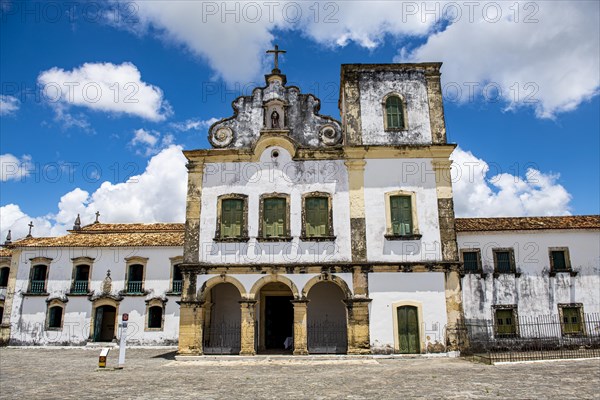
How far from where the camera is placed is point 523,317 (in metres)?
21.0

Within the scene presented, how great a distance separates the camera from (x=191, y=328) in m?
17.8

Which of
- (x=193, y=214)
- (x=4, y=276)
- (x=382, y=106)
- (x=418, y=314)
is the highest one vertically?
(x=382, y=106)

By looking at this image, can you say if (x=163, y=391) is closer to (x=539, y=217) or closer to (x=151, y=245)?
(x=151, y=245)

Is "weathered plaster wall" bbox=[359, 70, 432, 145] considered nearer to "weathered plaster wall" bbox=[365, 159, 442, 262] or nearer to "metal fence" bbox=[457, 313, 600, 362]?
"weathered plaster wall" bbox=[365, 159, 442, 262]

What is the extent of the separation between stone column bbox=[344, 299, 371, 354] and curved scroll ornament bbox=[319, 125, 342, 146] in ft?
21.5

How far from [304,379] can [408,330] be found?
6285mm

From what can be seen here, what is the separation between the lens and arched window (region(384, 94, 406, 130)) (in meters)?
19.7

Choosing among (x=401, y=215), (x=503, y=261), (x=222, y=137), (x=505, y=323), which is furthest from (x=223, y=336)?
(x=503, y=261)

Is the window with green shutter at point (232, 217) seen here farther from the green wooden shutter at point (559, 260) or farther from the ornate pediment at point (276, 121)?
the green wooden shutter at point (559, 260)

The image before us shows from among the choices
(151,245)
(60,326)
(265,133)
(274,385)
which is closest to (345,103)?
(265,133)

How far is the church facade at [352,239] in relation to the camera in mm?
17859

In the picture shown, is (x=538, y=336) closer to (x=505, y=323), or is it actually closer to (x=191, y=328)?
(x=505, y=323)

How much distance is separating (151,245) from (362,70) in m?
15.1

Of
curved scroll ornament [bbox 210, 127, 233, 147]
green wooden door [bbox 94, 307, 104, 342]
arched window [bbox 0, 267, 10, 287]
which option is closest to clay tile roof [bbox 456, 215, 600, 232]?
curved scroll ornament [bbox 210, 127, 233, 147]
